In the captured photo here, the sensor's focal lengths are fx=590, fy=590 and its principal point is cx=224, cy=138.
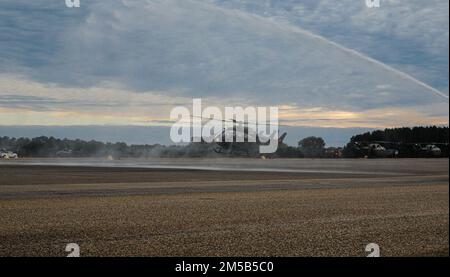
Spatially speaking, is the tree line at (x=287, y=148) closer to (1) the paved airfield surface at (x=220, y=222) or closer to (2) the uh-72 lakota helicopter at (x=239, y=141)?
(2) the uh-72 lakota helicopter at (x=239, y=141)

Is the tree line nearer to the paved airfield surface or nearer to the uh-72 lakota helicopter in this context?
the uh-72 lakota helicopter

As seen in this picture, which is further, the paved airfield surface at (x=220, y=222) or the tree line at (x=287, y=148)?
the tree line at (x=287, y=148)

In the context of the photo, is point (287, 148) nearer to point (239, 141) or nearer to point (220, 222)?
point (239, 141)

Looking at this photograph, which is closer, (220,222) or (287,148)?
(220,222)

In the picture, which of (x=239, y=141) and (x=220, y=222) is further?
(x=239, y=141)

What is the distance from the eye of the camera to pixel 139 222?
18.4 m

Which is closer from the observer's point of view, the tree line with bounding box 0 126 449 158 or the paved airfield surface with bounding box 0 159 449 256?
the paved airfield surface with bounding box 0 159 449 256

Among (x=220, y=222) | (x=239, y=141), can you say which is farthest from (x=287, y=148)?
(x=220, y=222)

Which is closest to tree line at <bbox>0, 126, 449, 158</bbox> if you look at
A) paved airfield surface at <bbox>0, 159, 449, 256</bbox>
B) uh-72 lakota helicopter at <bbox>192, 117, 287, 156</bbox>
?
uh-72 lakota helicopter at <bbox>192, 117, 287, 156</bbox>

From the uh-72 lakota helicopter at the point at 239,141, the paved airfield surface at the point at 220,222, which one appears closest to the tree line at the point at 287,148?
the uh-72 lakota helicopter at the point at 239,141
